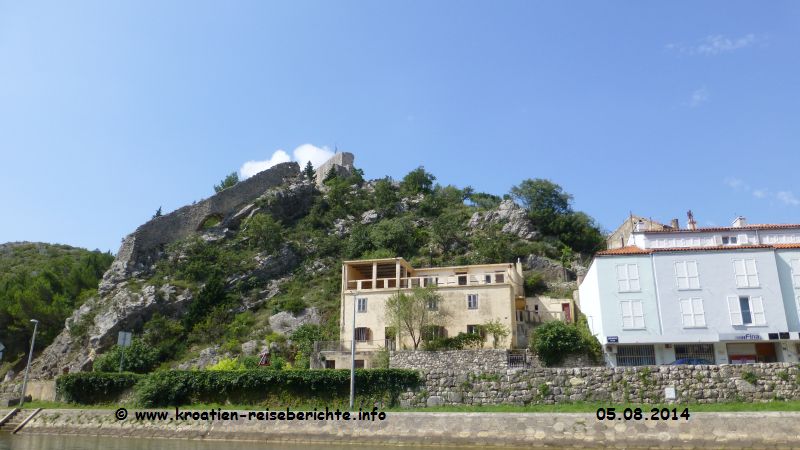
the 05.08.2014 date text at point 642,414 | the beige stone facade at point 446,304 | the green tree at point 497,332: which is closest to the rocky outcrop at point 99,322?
the beige stone facade at point 446,304

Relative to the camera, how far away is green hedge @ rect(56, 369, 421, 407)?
Result: 27594 mm

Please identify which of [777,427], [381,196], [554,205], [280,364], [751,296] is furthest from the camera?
[381,196]

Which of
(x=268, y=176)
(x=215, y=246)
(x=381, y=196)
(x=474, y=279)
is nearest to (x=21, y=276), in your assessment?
(x=215, y=246)

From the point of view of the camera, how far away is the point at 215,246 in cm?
6097

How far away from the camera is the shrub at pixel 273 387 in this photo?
27.6 m

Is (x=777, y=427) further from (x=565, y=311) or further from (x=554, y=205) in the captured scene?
(x=554, y=205)

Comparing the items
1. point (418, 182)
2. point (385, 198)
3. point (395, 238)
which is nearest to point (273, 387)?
point (395, 238)

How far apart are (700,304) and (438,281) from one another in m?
16.9

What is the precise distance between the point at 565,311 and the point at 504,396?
16291mm

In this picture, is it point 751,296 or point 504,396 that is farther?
point 751,296

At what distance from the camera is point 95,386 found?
3159 cm

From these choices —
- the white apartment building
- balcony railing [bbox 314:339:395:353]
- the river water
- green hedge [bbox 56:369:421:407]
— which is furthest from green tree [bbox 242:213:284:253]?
the white apartment building

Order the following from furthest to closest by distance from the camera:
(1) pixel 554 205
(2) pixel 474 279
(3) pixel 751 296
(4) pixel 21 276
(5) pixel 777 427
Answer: (1) pixel 554 205, (4) pixel 21 276, (2) pixel 474 279, (3) pixel 751 296, (5) pixel 777 427

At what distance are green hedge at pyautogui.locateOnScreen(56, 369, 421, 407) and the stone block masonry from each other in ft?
4.95
